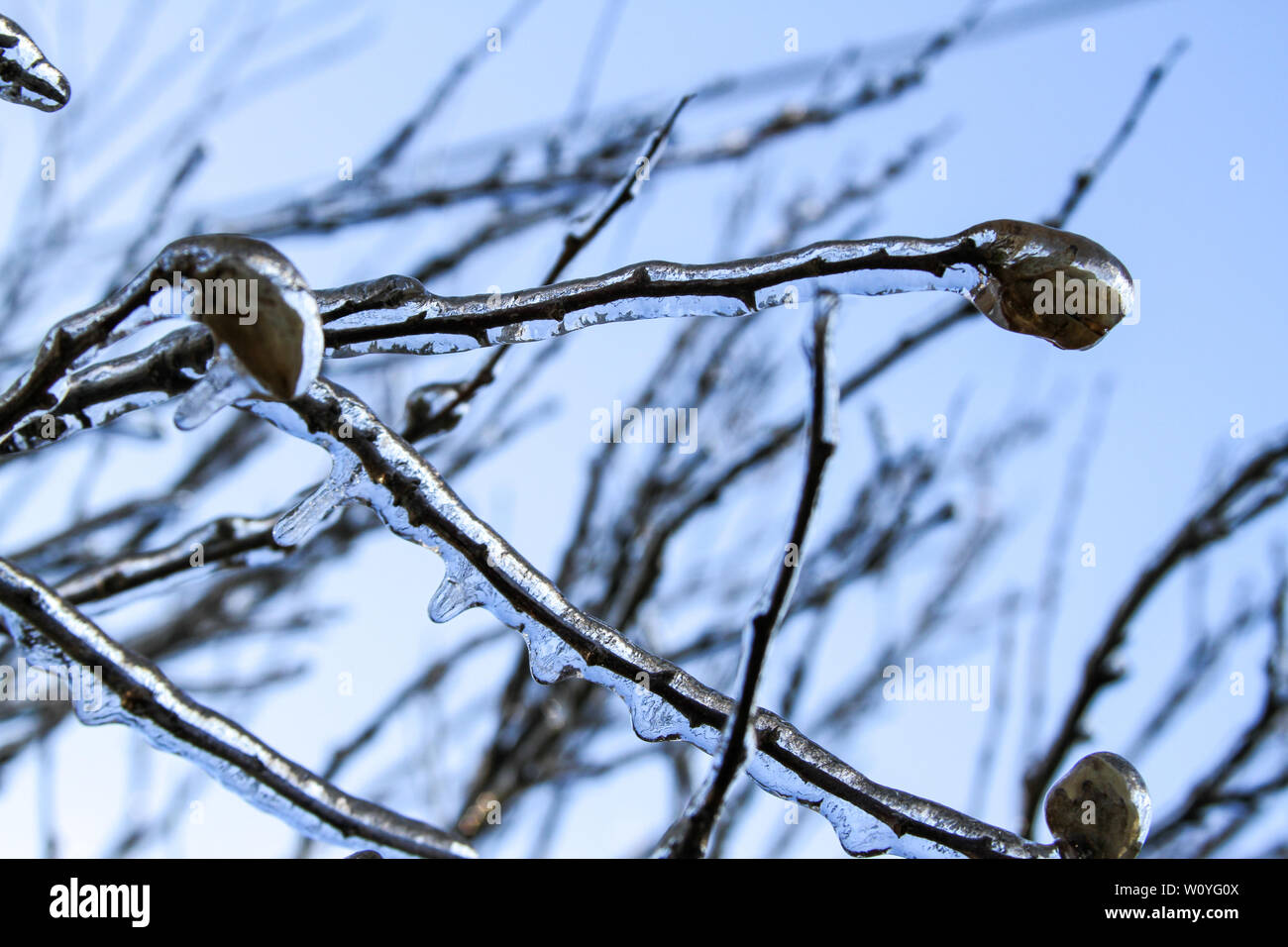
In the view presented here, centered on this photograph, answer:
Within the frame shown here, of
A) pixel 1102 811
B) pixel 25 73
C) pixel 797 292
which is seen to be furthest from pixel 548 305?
pixel 1102 811

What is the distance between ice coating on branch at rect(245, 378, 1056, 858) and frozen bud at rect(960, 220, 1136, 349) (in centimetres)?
29

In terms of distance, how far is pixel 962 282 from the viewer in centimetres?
61

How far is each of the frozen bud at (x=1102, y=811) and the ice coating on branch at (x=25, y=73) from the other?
2.73ft

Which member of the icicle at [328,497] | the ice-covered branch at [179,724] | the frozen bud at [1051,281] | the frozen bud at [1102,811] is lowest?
Answer: the frozen bud at [1102,811]

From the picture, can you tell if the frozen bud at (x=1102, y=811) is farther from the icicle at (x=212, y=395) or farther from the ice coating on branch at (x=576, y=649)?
the icicle at (x=212, y=395)

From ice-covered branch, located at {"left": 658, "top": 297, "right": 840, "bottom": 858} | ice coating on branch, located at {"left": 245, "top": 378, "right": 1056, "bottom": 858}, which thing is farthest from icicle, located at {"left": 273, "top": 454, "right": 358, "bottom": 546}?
ice-covered branch, located at {"left": 658, "top": 297, "right": 840, "bottom": 858}

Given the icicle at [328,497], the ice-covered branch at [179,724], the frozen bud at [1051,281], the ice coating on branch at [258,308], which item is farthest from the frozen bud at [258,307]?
the frozen bud at [1051,281]

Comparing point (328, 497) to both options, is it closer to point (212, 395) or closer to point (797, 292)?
point (212, 395)

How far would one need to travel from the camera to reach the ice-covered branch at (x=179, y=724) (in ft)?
2.01

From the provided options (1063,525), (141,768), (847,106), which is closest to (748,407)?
(1063,525)

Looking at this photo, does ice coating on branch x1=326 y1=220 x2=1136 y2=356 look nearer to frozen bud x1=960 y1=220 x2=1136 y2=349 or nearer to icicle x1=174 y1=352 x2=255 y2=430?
frozen bud x1=960 y1=220 x2=1136 y2=349

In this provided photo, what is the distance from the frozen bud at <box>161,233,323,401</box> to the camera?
50 centimetres

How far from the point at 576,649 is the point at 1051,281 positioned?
36cm
